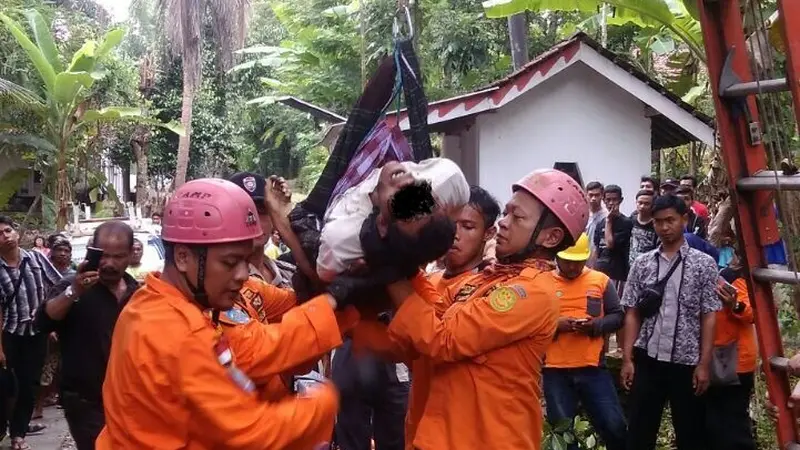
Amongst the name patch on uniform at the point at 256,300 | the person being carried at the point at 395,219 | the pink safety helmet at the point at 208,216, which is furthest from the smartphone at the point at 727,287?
the pink safety helmet at the point at 208,216

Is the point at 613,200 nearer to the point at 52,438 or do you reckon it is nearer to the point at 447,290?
the point at 447,290

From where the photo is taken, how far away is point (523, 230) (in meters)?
3.14

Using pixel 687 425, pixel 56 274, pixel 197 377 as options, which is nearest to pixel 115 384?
pixel 197 377

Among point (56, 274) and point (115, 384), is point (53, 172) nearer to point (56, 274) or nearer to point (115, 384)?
point (56, 274)

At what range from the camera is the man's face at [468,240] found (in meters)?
3.92

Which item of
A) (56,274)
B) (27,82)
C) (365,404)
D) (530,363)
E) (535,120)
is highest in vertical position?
(27,82)

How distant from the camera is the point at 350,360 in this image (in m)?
3.80

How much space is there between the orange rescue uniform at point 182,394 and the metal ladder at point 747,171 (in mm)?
1773

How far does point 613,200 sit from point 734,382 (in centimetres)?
346

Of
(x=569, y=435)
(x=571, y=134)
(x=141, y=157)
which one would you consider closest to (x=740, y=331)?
(x=569, y=435)

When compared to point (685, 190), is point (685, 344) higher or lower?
lower

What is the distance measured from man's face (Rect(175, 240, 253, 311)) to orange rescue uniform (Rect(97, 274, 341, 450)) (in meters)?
0.07

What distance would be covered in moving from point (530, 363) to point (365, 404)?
2.38m

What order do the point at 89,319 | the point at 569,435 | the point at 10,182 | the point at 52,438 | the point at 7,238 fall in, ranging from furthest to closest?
the point at 10,182 → the point at 52,438 → the point at 7,238 → the point at 569,435 → the point at 89,319
